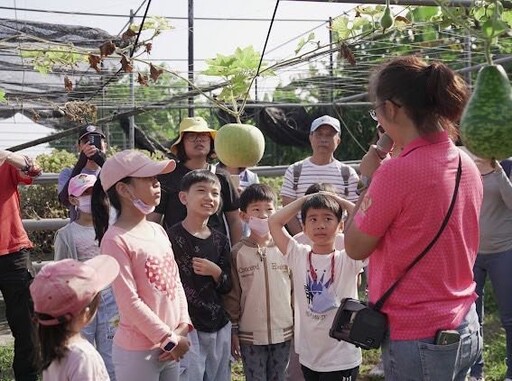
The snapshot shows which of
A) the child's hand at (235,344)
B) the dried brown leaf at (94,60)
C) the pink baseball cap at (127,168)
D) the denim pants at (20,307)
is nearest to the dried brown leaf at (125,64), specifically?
the dried brown leaf at (94,60)

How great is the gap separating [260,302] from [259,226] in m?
0.39

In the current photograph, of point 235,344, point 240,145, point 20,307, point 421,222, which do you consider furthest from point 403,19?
point 20,307

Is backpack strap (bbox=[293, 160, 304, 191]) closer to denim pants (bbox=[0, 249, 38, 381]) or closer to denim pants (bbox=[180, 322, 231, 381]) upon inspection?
denim pants (bbox=[180, 322, 231, 381])

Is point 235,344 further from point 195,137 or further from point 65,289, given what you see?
point 65,289

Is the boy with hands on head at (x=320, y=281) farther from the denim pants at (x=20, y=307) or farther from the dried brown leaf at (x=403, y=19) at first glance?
the denim pants at (x=20, y=307)

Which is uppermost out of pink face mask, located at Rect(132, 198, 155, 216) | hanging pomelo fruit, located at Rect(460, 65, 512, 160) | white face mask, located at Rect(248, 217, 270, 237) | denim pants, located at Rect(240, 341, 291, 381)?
hanging pomelo fruit, located at Rect(460, 65, 512, 160)

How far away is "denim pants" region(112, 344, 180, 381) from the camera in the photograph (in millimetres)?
2908

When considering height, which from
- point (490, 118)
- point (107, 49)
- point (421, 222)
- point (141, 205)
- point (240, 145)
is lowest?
point (141, 205)

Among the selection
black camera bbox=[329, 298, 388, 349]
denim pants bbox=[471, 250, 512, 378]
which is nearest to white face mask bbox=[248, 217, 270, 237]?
denim pants bbox=[471, 250, 512, 378]

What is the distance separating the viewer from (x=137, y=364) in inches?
114

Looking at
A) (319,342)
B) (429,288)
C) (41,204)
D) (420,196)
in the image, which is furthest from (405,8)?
(41,204)

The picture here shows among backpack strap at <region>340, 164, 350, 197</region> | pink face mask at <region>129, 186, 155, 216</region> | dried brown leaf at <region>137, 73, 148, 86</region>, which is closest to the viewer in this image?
pink face mask at <region>129, 186, 155, 216</region>

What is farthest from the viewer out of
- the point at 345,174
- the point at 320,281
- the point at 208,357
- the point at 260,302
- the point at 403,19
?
the point at 345,174

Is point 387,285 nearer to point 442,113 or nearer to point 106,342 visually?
point 442,113
